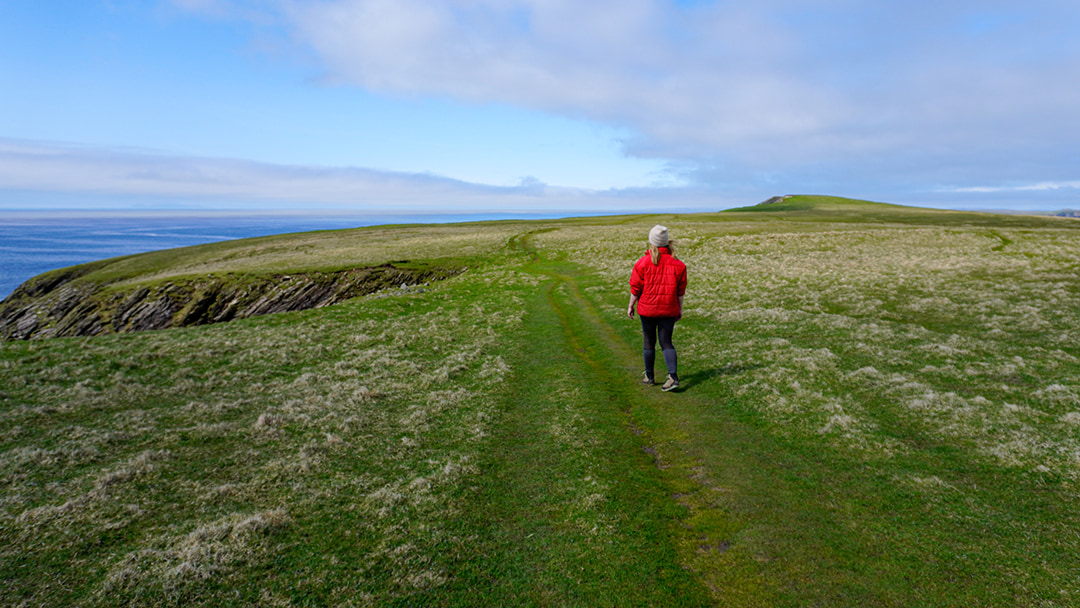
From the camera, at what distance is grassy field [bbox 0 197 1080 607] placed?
7035 mm

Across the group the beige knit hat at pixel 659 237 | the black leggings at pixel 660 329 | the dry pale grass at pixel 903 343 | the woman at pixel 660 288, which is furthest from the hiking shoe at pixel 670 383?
the beige knit hat at pixel 659 237

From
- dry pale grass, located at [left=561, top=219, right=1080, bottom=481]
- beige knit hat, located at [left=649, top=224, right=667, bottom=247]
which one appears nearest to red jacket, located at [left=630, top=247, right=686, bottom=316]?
beige knit hat, located at [left=649, top=224, right=667, bottom=247]

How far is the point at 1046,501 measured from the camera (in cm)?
884

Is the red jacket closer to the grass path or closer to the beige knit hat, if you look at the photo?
the beige knit hat

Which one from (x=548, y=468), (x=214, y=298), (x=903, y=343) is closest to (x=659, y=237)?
(x=548, y=468)

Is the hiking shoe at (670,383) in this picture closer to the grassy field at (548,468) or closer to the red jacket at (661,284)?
the grassy field at (548,468)

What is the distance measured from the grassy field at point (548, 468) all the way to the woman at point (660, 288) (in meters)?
2.16

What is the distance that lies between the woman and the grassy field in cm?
216

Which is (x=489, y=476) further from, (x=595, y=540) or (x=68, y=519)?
(x=68, y=519)

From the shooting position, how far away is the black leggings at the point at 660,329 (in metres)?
14.9

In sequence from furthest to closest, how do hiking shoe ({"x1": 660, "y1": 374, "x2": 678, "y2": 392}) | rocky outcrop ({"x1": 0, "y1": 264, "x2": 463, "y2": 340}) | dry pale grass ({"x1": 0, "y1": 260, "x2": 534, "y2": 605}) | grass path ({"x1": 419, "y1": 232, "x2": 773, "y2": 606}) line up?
rocky outcrop ({"x1": 0, "y1": 264, "x2": 463, "y2": 340})
hiking shoe ({"x1": 660, "y1": 374, "x2": 678, "y2": 392})
dry pale grass ({"x1": 0, "y1": 260, "x2": 534, "y2": 605})
grass path ({"x1": 419, "y1": 232, "x2": 773, "y2": 606})

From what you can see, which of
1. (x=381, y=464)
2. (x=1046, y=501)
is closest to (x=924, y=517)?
(x=1046, y=501)

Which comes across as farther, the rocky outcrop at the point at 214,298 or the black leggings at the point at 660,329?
the rocky outcrop at the point at 214,298

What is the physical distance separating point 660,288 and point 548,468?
6735 mm
